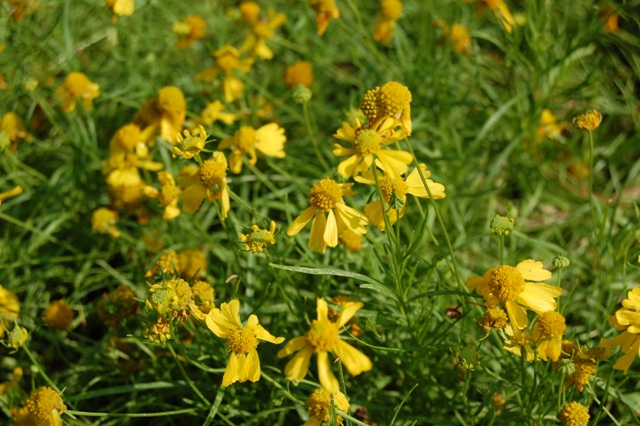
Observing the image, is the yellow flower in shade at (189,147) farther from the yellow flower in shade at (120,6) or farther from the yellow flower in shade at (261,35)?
the yellow flower in shade at (261,35)

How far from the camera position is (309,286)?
1910 mm

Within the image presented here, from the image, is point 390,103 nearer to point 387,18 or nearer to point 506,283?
point 506,283

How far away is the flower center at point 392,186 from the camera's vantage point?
1.43 meters

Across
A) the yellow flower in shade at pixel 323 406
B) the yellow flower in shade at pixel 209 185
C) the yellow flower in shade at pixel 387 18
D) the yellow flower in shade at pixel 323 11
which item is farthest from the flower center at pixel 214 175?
the yellow flower in shade at pixel 387 18

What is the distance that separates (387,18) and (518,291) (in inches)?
53.4

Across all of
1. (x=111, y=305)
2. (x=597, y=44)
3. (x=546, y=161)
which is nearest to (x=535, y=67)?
(x=546, y=161)

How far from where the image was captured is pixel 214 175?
1508 millimetres

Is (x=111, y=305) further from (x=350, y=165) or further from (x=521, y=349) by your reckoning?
(x=521, y=349)

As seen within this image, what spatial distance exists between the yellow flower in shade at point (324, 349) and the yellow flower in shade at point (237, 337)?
65 mm

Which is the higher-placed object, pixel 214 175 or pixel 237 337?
pixel 214 175

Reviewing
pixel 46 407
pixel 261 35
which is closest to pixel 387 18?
pixel 261 35

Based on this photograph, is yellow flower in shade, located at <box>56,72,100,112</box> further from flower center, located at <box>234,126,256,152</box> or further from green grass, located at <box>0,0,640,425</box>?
flower center, located at <box>234,126,256,152</box>

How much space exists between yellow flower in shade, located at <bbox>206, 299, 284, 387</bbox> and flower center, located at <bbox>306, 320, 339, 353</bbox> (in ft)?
0.29

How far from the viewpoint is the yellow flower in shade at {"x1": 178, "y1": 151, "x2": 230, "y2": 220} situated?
151cm
